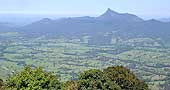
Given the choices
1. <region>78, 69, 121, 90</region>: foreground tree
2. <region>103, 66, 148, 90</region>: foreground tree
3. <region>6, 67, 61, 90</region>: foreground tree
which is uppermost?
<region>6, 67, 61, 90</region>: foreground tree

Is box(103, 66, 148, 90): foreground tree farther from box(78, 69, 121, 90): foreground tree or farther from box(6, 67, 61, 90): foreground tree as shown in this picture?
box(6, 67, 61, 90): foreground tree

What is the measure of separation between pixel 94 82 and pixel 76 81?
3.69 meters

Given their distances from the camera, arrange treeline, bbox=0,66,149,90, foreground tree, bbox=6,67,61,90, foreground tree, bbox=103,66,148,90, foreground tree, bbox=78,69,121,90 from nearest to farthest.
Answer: foreground tree, bbox=6,67,61,90, treeline, bbox=0,66,149,90, foreground tree, bbox=78,69,121,90, foreground tree, bbox=103,66,148,90

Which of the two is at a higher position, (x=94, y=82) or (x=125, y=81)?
(x=94, y=82)

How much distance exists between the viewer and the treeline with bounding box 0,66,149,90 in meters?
39.3

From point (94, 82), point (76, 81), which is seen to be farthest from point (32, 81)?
point (76, 81)

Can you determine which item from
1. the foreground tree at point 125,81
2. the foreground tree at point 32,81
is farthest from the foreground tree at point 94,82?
the foreground tree at point 125,81

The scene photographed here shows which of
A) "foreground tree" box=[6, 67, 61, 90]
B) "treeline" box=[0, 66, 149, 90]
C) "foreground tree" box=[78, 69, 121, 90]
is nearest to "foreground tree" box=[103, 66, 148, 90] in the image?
"treeline" box=[0, 66, 149, 90]

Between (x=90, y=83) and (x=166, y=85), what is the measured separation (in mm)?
93080

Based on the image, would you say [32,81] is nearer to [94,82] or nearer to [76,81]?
[94,82]

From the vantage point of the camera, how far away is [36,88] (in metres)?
38.1

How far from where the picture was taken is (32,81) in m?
39.0

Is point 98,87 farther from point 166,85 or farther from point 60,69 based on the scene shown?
point 60,69

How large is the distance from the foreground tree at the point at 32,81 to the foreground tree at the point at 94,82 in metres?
5.41
